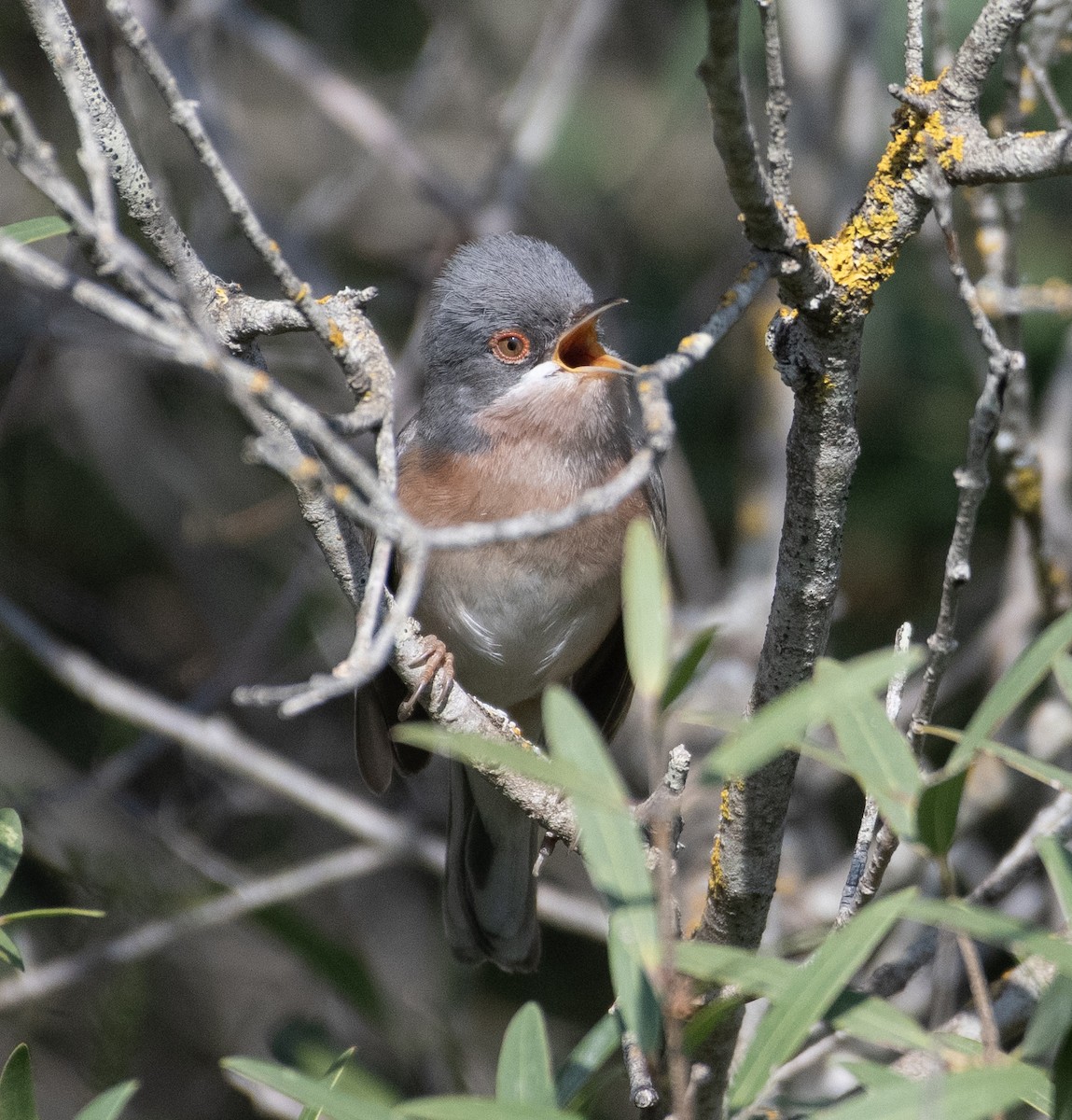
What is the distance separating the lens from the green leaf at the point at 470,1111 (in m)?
1.77

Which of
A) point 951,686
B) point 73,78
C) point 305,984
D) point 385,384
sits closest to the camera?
→ point 73,78

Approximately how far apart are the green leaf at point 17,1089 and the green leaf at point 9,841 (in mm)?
321

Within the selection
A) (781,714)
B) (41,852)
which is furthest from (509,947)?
(781,714)

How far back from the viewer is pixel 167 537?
6.78 meters

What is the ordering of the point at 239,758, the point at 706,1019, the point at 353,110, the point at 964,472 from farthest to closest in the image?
1. the point at 353,110
2. the point at 239,758
3. the point at 964,472
4. the point at 706,1019

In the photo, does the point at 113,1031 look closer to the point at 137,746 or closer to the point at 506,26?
the point at 137,746

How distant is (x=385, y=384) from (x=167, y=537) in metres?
4.54

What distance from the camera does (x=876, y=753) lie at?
1.88 m

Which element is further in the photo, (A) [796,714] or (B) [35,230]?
(B) [35,230]

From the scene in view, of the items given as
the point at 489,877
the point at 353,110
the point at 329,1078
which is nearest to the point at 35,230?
the point at 329,1078

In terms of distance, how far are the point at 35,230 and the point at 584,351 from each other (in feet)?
→ 8.17

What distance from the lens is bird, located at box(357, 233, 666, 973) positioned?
4.45 metres

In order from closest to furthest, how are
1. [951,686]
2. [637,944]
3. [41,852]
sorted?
[637,944]
[41,852]
[951,686]

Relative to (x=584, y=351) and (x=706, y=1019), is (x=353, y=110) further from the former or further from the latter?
(x=706, y=1019)
